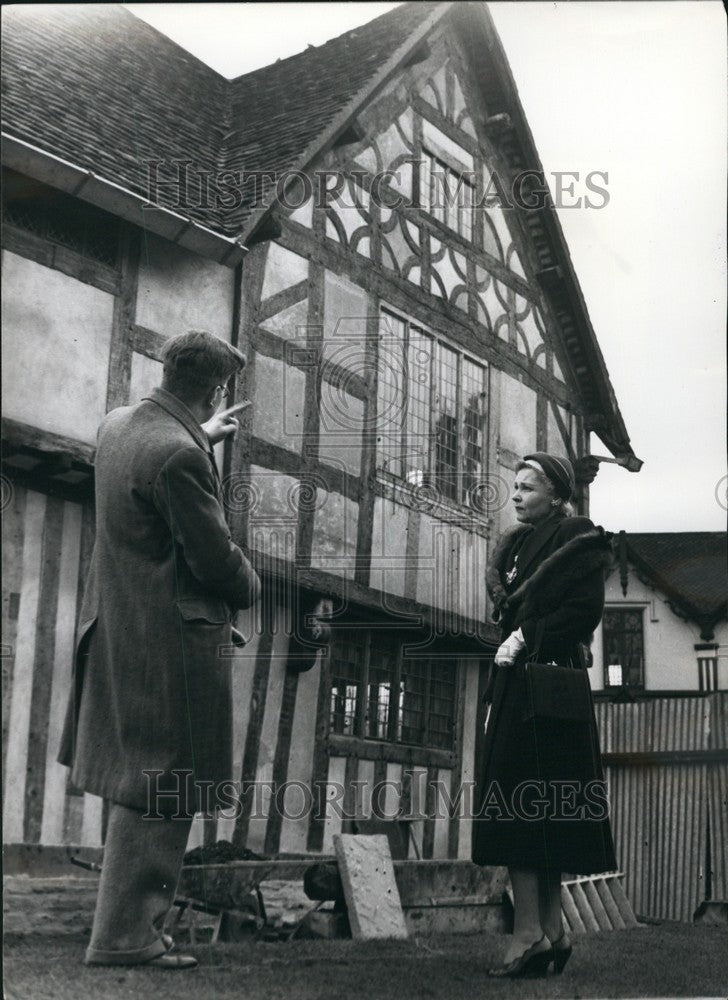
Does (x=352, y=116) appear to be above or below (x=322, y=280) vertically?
above

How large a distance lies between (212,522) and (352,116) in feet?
8.14

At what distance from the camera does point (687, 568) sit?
4512 millimetres

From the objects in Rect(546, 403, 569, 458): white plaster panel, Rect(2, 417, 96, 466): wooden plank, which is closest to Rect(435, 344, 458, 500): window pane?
Rect(546, 403, 569, 458): white plaster panel

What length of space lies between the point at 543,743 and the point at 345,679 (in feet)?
3.10

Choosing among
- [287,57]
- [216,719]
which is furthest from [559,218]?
[216,719]

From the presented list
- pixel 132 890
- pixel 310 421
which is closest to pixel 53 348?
pixel 310 421

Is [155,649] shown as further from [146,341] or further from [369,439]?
[146,341]

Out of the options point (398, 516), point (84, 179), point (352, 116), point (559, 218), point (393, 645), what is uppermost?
point (352, 116)

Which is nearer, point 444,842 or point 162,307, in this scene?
point 444,842

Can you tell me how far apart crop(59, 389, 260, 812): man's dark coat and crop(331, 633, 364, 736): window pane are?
3.41 feet

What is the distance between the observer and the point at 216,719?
350 centimetres

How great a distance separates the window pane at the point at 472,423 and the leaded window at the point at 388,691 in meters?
0.65

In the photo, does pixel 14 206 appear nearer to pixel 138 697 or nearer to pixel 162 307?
pixel 162 307

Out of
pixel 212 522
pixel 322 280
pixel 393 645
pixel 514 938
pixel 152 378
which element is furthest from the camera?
pixel 152 378
